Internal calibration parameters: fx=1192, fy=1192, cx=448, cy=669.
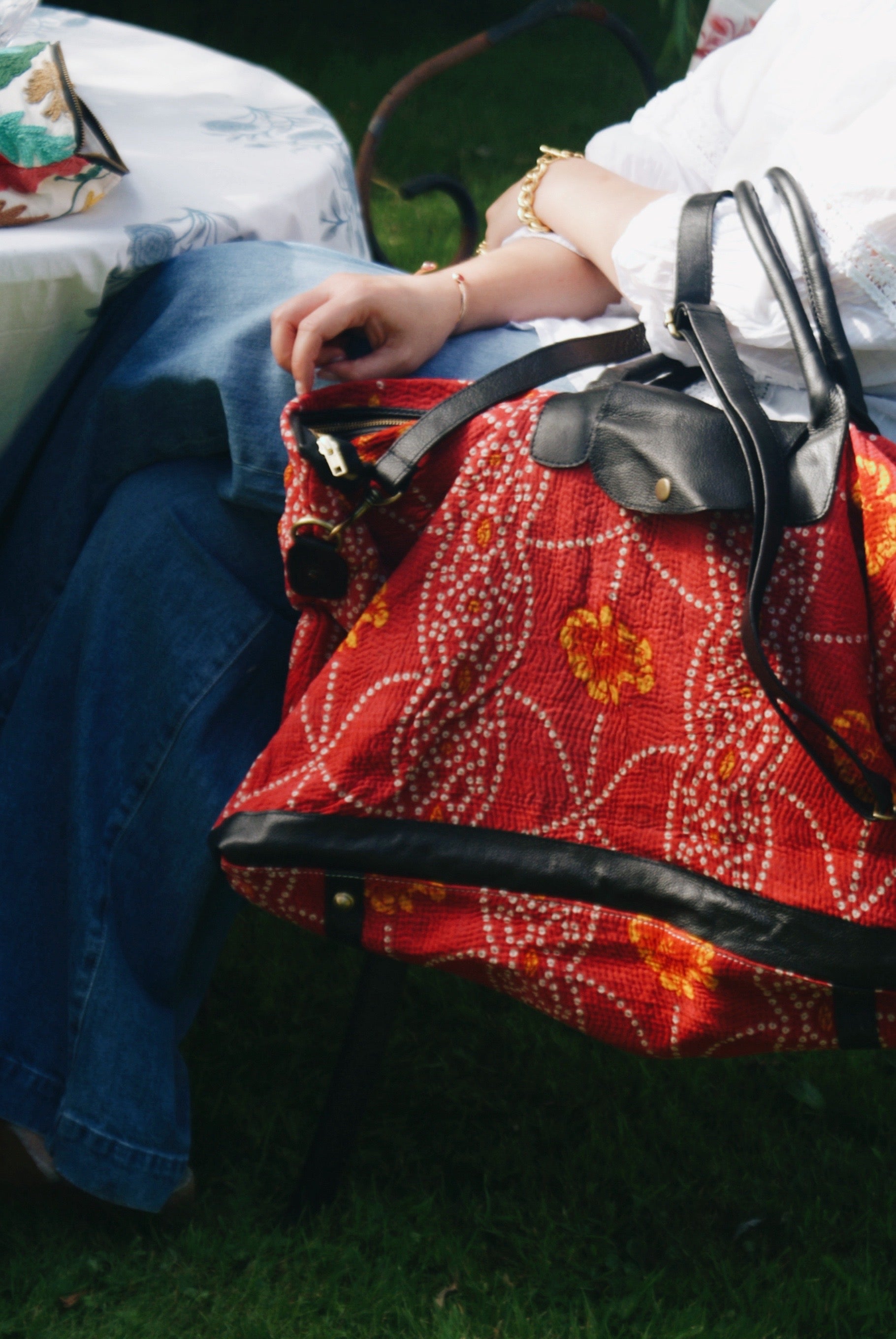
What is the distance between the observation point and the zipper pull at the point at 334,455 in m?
0.87

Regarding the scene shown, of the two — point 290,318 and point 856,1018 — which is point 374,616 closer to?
point 290,318

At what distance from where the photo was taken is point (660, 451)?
857 millimetres

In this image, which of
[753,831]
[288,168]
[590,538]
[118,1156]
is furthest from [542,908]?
[288,168]

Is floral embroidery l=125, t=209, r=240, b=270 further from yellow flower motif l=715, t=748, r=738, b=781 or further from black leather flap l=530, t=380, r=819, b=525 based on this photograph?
yellow flower motif l=715, t=748, r=738, b=781

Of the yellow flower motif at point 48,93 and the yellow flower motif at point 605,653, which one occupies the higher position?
the yellow flower motif at point 48,93

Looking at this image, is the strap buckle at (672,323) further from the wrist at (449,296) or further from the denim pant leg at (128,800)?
the denim pant leg at (128,800)

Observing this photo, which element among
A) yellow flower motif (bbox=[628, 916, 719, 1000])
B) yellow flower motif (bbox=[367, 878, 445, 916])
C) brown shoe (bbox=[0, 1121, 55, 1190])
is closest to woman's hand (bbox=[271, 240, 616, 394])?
yellow flower motif (bbox=[367, 878, 445, 916])

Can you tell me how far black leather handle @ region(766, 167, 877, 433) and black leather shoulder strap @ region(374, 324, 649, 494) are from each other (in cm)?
19

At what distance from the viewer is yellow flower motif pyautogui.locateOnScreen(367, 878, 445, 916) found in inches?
36.2

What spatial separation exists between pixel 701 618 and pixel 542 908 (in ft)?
0.81

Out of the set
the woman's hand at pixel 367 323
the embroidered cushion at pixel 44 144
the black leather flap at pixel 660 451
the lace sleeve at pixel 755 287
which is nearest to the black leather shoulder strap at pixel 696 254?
the lace sleeve at pixel 755 287

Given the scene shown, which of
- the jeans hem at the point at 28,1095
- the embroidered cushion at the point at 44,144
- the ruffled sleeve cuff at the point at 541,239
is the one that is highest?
the embroidered cushion at the point at 44,144

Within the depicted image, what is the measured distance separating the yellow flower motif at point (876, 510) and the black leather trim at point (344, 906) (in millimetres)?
444

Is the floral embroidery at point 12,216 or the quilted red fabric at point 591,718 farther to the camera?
the floral embroidery at point 12,216
